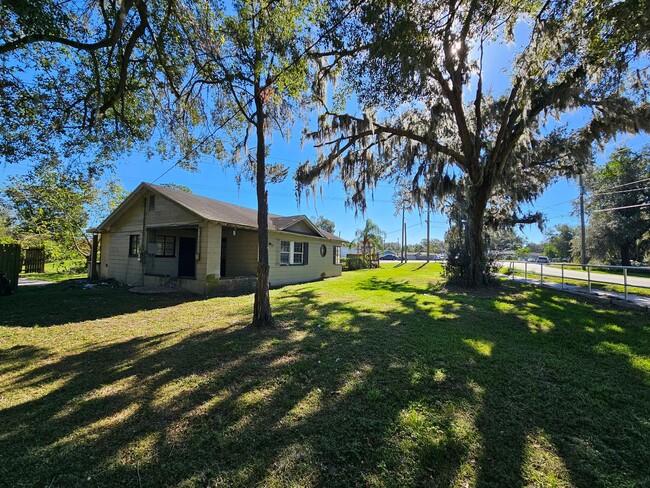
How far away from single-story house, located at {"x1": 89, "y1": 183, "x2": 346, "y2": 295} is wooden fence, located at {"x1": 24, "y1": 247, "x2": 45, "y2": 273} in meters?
7.88

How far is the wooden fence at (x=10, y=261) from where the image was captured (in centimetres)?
912

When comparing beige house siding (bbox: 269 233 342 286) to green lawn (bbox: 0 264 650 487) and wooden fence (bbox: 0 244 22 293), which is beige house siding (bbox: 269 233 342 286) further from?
wooden fence (bbox: 0 244 22 293)

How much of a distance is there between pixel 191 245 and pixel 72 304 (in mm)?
5661

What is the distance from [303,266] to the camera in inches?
566

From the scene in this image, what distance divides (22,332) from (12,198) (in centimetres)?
1779

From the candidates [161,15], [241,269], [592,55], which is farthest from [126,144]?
[592,55]

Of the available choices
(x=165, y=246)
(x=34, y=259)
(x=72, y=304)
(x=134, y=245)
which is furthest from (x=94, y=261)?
(x=34, y=259)

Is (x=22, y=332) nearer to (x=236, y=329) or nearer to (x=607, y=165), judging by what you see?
(x=236, y=329)

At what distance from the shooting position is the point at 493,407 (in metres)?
2.68

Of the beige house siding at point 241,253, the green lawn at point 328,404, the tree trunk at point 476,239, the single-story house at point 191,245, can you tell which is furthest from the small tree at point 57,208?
the tree trunk at point 476,239

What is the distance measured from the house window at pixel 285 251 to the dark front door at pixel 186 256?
3944 mm

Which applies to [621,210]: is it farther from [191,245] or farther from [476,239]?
[191,245]

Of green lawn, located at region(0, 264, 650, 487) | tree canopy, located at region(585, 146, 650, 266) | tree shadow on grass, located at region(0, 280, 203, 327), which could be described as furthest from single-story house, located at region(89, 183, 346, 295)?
tree canopy, located at region(585, 146, 650, 266)

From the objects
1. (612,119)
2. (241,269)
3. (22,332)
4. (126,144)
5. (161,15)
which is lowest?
(22,332)
